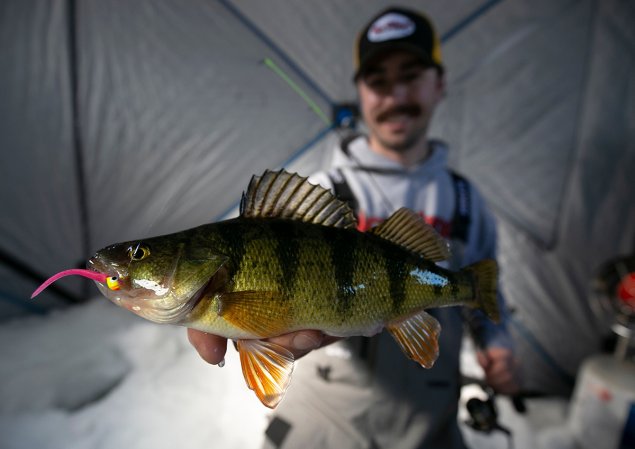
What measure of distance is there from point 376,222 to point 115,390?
1.14 m

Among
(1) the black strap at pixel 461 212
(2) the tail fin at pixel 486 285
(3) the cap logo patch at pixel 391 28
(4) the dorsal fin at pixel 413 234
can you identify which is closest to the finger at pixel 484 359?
(1) the black strap at pixel 461 212

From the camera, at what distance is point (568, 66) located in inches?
72.6

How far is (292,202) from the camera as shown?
60cm

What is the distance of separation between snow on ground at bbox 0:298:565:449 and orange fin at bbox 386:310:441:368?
22.6 inches

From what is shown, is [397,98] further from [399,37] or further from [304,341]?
[304,341]

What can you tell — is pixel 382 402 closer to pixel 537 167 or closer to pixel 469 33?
pixel 537 167

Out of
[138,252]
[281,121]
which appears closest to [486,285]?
[138,252]

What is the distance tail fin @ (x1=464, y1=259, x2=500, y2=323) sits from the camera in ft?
2.26

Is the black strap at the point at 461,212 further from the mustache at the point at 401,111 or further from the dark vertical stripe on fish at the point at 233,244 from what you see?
the dark vertical stripe on fish at the point at 233,244

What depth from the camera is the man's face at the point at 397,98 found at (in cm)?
136

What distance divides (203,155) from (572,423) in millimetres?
2407

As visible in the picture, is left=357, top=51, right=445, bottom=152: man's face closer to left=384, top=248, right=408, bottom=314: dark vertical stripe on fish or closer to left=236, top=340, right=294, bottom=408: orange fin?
left=384, top=248, right=408, bottom=314: dark vertical stripe on fish

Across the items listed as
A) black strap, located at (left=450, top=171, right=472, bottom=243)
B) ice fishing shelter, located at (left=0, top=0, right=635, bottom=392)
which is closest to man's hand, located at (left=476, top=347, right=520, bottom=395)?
black strap, located at (left=450, top=171, right=472, bottom=243)

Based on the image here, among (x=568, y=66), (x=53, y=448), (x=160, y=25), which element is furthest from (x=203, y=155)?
(x=568, y=66)
